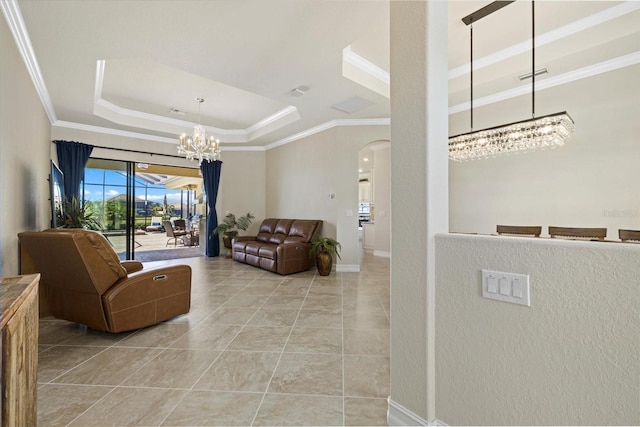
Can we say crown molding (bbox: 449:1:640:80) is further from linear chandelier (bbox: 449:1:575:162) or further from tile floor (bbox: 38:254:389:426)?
tile floor (bbox: 38:254:389:426)

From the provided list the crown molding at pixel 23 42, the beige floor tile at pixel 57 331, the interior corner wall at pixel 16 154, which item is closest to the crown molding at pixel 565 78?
the crown molding at pixel 23 42

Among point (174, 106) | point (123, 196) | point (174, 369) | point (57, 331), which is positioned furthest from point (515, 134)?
point (123, 196)

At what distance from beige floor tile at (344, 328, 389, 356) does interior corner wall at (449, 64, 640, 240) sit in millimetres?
2993

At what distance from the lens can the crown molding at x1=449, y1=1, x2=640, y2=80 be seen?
2537 mm

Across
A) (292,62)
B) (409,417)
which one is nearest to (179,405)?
(409,417)

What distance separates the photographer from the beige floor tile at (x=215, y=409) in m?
1.45

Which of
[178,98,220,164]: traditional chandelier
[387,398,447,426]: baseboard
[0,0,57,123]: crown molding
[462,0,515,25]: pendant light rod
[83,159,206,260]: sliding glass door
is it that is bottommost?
[387,398,447,426]: baseboard

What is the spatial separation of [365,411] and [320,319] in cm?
136

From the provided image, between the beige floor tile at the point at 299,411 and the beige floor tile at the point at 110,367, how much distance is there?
1.12m

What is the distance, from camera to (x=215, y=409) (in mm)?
1550

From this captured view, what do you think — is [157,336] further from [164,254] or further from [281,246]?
[164,254]

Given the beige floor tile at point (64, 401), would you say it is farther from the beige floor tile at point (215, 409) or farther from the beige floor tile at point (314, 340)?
the beige floor tile at point (314, 340)

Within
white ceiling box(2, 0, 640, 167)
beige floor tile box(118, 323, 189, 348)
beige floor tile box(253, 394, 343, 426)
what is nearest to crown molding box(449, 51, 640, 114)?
white ceiling box(2, 0, 640, 167)

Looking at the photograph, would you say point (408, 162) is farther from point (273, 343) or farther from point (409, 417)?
point (273, 343)
